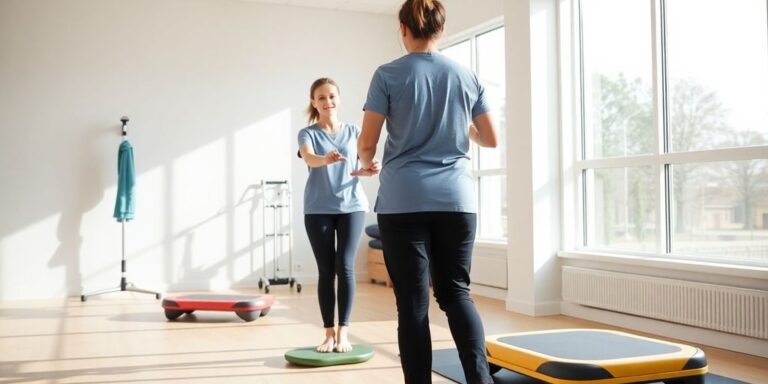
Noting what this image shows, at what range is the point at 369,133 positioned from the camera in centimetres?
217

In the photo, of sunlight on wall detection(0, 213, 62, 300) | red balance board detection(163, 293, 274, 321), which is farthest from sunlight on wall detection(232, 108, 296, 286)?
red balance board detection(163, 293, 274, 321)

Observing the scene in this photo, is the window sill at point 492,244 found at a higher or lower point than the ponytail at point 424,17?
lower

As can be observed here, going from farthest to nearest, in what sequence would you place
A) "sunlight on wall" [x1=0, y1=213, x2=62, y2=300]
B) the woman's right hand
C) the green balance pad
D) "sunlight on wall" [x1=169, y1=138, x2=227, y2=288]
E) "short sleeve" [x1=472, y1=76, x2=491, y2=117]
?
"sunlight on wall" [x1=169, y1=138, x2=227, y2=288] < "sunlight on wall" [x1=0, y1=213, x2=62, y2=300] < the green balance pad < the woman's right hand < "short sleeve" [x1=472, y1=76, x2=491, y2=117]

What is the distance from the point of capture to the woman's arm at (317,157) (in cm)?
310

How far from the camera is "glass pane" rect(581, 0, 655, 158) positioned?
479cm

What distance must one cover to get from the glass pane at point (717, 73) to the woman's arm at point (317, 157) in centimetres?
233

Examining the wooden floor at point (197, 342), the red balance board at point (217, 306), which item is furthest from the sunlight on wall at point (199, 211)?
the red balance board at point (217, 306)

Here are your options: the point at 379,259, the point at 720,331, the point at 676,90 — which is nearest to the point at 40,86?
the point at 379,259

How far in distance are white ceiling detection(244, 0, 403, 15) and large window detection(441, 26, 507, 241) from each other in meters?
0.99

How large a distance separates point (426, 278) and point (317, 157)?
4.43ft

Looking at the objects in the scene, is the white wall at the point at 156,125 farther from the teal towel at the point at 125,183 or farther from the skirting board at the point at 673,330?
the skirting board at the point at 673,330

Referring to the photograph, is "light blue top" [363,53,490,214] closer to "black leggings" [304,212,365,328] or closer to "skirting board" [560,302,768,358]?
"black leggings" [304,212,365,328]

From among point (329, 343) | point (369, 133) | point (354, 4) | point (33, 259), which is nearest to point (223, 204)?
point (33, 259)

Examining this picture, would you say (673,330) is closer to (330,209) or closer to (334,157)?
(330,209)
